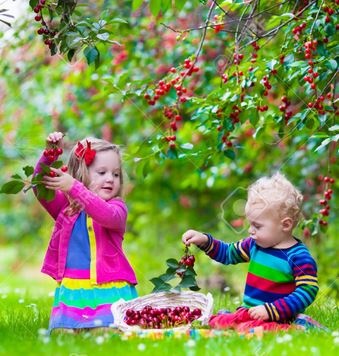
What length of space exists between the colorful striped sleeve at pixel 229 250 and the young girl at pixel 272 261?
0.07m

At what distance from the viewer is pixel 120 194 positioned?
137 inches

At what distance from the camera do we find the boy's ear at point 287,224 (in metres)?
3.19

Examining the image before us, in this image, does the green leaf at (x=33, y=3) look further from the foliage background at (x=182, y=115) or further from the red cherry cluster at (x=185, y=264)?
the red cherry cluster at (x=185, y=264)

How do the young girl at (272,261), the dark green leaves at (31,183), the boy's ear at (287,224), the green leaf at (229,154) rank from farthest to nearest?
the green leaf at (229,154) → the boy's ear at (287,224) → the young girl at (272,261) → the dark green leaves at (31,183)

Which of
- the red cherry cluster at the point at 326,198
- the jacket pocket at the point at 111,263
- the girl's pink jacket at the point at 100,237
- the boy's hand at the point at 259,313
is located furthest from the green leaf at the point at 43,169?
the red cherry cluster at the point at 326,198

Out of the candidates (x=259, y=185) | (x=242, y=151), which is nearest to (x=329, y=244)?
(x=242, y=151)

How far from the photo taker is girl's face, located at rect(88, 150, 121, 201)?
341 centimetres

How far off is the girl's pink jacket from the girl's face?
0.14 ft

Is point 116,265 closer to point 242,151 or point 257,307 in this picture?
point 257,307

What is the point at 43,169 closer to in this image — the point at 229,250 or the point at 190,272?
the point at 190,272

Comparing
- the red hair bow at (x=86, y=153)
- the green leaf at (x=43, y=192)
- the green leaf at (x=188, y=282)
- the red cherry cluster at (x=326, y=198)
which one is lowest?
the green leaf at (x=188, y=282)

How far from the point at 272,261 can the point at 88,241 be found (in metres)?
0.70

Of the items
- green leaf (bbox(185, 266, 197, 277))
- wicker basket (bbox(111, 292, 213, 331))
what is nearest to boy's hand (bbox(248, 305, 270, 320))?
wicker basket (bbox(111, 292, 213, 331))

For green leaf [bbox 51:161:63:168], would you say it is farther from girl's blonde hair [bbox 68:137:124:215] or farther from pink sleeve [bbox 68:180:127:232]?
girl's blonde hair [bbox 68:137:124:215]
